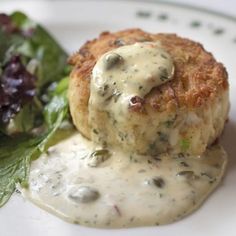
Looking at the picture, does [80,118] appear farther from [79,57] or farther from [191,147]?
[191,147]

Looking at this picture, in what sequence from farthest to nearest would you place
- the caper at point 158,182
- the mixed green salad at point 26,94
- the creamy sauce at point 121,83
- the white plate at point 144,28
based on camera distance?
1. the mixed green salad at point 26,94
2. the creamy sauce at point 121,83
3. the caper at point 158,182
4. the white plate at point 144,28

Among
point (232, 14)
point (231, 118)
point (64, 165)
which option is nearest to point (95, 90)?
point (64, 165)

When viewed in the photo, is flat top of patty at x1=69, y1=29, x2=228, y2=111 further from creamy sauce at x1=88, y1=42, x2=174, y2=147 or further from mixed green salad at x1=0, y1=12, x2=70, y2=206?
mixed green salad at x1=0, y1=12, x2=70, y2=206

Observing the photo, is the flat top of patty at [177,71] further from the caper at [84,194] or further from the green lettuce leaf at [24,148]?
the caper at [84,194]

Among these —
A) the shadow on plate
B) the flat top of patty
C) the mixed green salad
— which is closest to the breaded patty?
the flat top of patty

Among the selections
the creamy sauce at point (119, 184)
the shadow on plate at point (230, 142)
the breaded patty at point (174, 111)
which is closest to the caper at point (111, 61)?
the breaded patty at point (174, 111)

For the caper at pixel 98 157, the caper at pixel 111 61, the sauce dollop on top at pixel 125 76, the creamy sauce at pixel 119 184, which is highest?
the caper at pixel 111 61
